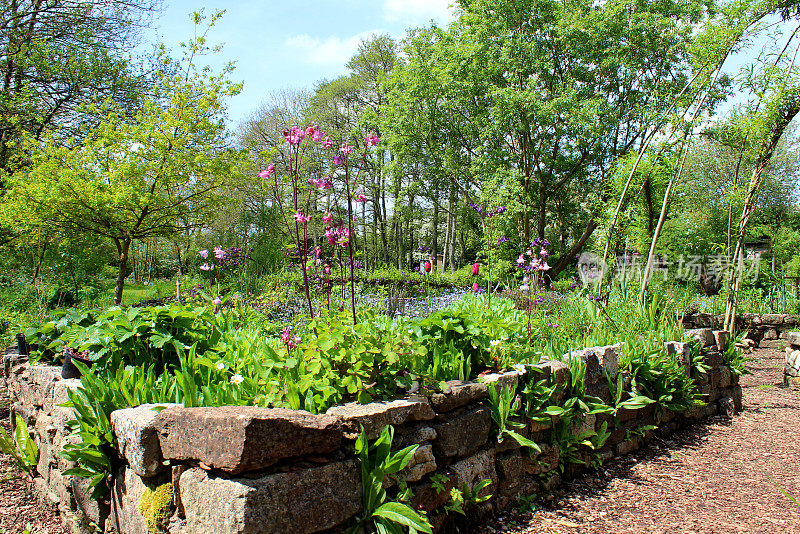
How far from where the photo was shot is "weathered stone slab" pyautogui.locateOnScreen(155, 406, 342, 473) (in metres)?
1.53

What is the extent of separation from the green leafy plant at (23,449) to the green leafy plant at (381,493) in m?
2.48

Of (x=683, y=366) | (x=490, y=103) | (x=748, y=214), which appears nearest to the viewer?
(x=683, y=366)

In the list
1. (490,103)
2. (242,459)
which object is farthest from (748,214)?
(490,103)

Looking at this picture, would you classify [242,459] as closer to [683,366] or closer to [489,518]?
[489,518]

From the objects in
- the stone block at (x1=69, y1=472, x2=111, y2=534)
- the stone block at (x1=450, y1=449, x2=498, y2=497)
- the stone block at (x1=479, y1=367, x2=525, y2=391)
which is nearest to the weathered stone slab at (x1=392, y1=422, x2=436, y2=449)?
the stone block at (x1=450, y1=449, x2=498, y2=497)

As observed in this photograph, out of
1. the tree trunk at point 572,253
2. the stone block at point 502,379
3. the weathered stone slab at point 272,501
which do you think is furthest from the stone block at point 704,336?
the tree trunk at point 572,253

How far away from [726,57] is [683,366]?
326cm

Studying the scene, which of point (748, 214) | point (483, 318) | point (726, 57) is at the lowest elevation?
point (483, 318)

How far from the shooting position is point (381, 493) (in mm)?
1869

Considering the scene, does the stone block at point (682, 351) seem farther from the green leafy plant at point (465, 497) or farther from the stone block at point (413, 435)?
the stone block at point (413, 435)

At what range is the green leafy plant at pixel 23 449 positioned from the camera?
10.2 ft

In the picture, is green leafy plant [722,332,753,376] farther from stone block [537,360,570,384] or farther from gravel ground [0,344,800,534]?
stone block [537,360,570,384]

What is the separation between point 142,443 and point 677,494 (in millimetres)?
2634

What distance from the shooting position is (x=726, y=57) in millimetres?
4984
